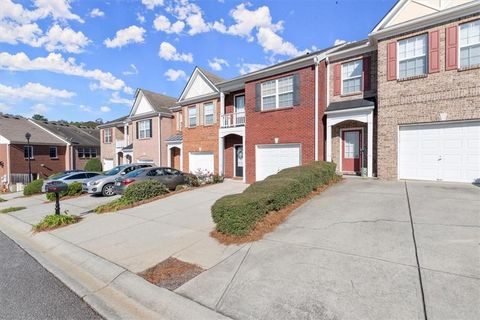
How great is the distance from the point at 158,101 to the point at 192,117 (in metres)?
6.68

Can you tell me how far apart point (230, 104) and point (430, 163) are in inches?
466

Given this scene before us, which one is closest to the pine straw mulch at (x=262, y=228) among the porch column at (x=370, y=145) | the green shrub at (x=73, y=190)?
the porch column at (x=370, y=145)

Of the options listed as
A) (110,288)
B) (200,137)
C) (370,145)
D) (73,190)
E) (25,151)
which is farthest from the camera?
(25,151)

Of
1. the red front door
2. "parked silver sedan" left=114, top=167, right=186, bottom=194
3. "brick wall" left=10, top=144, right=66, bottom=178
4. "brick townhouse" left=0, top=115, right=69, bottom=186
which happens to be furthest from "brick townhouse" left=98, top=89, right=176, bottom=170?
the red front door

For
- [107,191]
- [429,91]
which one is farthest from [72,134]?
[429,91]

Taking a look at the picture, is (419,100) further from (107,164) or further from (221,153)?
(107,164)

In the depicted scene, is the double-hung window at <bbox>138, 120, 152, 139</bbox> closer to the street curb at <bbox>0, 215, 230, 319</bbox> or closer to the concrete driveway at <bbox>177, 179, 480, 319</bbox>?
the street curb at <bbox>0, 215, 230, 319</bbox>

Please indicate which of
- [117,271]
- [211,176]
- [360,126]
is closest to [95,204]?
[211,176]

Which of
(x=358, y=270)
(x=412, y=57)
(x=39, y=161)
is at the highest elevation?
(x=412, y=57)

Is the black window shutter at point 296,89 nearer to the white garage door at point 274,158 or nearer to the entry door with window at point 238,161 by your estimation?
the white garage door at point 274,158

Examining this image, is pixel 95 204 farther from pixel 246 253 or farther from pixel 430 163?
pixel 430 163

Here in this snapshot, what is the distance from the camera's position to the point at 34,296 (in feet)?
13.8

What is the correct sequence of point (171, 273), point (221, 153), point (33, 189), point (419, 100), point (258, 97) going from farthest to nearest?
point (33, 189)
point (221, 153)
point (258, 97)
point (419, 100)
point (171, 273)

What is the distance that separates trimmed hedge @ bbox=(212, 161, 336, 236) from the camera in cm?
580
